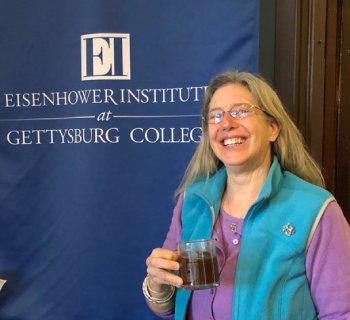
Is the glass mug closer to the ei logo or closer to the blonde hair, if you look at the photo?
the blonde hair

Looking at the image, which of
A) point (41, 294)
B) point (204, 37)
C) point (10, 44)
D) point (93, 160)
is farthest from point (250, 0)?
point (41, 294)

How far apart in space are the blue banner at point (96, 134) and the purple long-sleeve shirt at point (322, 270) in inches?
17.5

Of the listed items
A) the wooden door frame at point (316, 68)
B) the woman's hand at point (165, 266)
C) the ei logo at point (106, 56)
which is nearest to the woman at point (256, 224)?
the woman's hand at point (165, 266)

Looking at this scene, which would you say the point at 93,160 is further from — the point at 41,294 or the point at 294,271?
the point at 294,271

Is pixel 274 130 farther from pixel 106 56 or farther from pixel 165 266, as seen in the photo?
pixel 106 56

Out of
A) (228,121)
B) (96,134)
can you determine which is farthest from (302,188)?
(96,134)

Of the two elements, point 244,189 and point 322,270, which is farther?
point 244,189

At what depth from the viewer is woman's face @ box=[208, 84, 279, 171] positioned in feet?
4.02

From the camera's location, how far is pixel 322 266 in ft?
3.72

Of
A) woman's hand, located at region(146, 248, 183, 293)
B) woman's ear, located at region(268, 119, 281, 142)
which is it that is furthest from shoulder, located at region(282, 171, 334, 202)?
woman's hand, located at region(146, 248, 183, 293)

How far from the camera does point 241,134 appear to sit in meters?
1.23

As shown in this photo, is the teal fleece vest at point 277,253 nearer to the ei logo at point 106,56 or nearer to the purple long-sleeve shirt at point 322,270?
the purple long-sleeve shirt at point 322,270

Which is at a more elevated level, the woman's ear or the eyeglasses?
the eyeglasses

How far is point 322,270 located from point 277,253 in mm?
111
